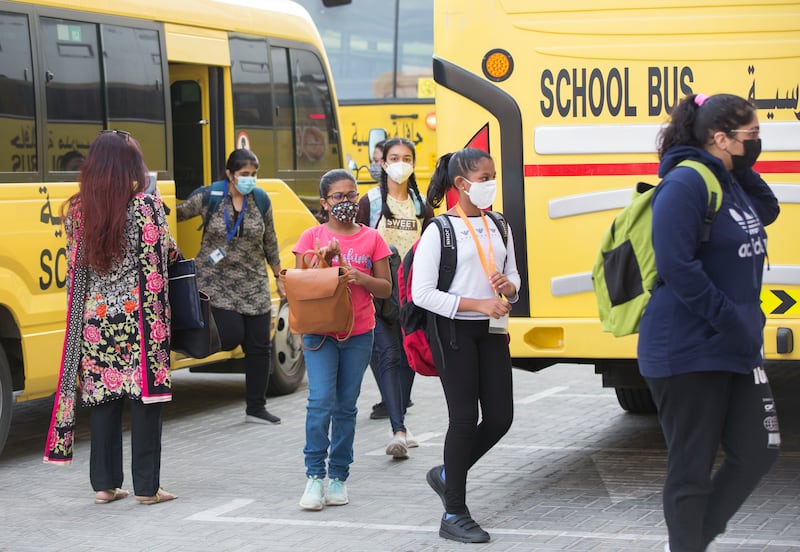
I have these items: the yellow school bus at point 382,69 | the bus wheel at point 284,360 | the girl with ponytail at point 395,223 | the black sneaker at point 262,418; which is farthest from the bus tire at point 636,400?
the yellow school bus at point 382,69

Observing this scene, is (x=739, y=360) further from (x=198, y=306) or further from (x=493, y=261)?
(x=198, y=306)

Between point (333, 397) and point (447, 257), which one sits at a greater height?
point (447, 257)

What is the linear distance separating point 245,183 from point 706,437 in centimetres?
488

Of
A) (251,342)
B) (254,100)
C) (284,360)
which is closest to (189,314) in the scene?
(251,342)

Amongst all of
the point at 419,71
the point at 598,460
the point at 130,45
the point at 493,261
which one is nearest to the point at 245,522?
the point at 493,261

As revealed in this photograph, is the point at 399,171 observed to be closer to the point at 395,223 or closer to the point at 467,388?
the point at 395,223

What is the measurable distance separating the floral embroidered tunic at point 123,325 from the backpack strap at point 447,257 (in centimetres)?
154

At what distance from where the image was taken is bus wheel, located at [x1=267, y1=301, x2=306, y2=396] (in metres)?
10.8

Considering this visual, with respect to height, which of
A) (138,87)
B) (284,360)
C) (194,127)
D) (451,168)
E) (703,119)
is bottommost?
(284,360)

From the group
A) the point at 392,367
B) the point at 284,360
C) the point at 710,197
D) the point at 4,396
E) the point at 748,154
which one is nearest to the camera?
the point at 710,197

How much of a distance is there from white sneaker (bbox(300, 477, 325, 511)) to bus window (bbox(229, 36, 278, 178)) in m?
4.09

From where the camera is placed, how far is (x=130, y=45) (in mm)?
9141

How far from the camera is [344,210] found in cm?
673

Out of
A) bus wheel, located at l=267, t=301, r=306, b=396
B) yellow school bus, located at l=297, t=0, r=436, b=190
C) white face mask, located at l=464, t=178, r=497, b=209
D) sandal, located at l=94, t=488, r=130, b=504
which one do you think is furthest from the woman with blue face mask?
yellow school bus, located at l=297, t=0, r=436, b=190
